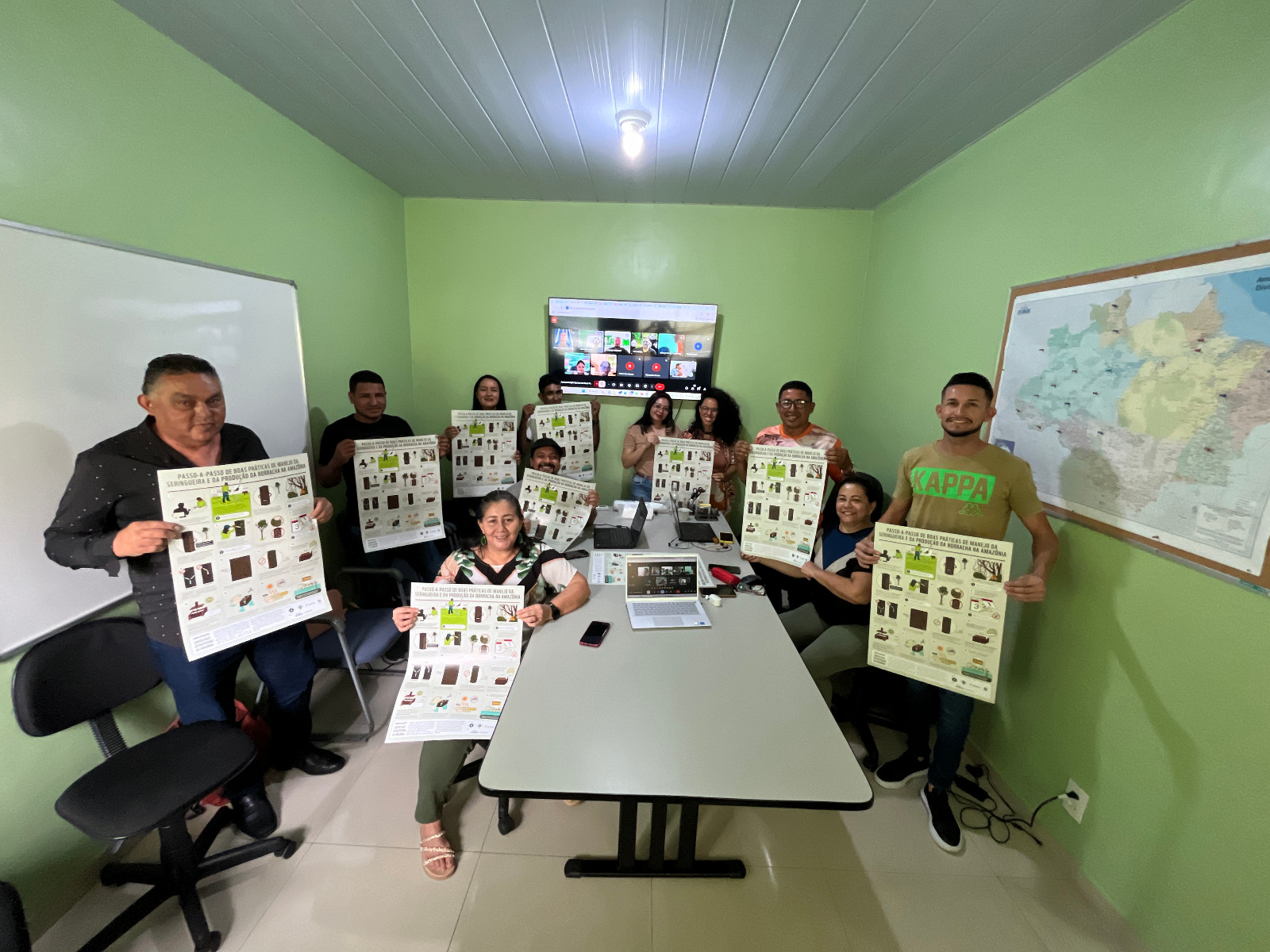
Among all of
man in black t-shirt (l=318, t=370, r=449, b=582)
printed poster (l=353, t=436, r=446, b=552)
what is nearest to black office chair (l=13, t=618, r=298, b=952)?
printed poster (l=353, t=436, r=446, b=552)

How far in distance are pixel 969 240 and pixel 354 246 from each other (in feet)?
11.8

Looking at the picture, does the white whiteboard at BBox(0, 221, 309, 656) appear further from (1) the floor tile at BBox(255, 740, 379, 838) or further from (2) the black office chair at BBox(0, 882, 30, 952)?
(1) the floor tile at BBox(255, 740, 379, 838)

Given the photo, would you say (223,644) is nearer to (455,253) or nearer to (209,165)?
(209,165)

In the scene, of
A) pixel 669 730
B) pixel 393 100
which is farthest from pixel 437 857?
pixel 393 100

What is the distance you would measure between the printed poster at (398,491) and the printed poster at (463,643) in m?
1.07

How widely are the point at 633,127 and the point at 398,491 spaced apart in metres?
2.20

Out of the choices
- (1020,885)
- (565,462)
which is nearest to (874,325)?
(565,462)

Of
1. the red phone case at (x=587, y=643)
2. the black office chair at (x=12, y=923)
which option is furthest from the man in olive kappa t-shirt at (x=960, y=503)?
the black office chair at (x=12, y=923)

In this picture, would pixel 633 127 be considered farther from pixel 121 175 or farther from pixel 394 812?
pixel 394 812

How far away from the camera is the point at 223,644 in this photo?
4.90 ft

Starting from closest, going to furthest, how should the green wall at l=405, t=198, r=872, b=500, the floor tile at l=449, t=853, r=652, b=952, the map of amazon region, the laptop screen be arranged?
1. the map of amazon region
2. the floor tile at l=449, t=853, r=652, b=952
3. the laptop screen
4. the green wall at l=405, t=198, r=872, b=500

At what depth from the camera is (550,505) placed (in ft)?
7.69

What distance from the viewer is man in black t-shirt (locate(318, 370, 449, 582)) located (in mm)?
2600

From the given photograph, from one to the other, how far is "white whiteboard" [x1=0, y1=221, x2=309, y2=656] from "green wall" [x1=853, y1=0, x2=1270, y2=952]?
136 inches
